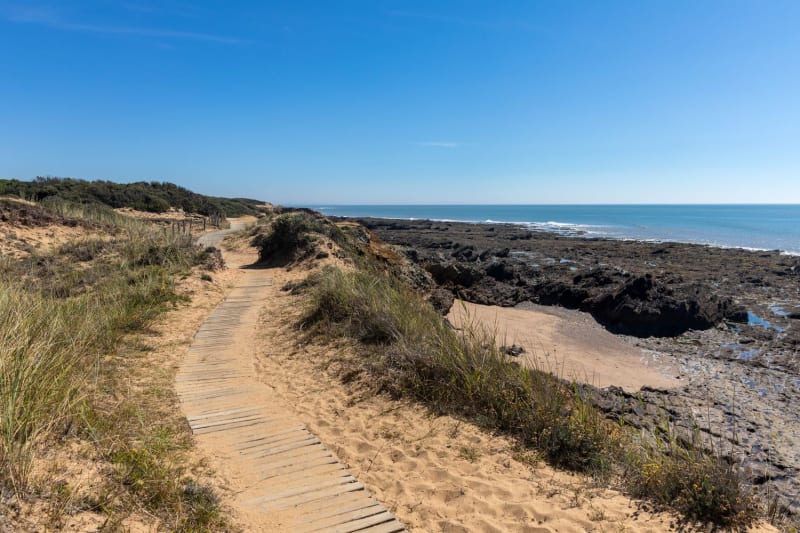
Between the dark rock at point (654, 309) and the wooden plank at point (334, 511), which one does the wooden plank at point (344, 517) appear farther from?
the dark rock at point (654, 309)

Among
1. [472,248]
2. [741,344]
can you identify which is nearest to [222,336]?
[741,344]

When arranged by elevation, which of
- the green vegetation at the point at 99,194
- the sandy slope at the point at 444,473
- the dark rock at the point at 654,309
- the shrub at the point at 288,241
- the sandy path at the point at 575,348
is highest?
the green vegetation at the point at 99,194

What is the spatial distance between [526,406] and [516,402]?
14 centimetres

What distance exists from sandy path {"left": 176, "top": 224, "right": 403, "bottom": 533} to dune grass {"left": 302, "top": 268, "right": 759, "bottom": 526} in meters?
1.70

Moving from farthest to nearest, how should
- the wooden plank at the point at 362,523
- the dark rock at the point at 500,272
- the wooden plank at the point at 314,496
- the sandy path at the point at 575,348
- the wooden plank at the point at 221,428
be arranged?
the dark rock at the point at 500,272
the sandy path at the point at 575,348
the wooden plank at the point at 221,428
the wooden plank at the point at 314,496
the wooden plank at the point at 362,523

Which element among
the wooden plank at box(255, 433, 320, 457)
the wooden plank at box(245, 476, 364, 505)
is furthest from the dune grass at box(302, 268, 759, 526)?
the wooden plank at box(245, 476, 364, 505)

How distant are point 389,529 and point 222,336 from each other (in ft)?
21.0

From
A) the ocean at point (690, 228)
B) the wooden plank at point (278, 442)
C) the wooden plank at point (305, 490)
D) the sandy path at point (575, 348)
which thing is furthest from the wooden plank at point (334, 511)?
the ocean at point (690, 228)

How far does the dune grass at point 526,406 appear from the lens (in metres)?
3.66

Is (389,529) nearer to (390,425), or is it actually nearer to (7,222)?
(390,425)

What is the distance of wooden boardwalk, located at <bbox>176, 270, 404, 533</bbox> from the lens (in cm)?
358

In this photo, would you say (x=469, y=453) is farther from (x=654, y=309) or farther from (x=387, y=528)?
(x=654, y=309)

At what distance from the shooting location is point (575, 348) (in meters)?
13.6

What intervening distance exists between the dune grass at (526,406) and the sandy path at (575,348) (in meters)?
2.34
